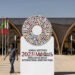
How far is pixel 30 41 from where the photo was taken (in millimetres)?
11430

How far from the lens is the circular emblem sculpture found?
1143 centimetres

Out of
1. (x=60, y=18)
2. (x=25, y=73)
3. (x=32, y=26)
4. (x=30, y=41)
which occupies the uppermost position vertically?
(x=60, y=18)

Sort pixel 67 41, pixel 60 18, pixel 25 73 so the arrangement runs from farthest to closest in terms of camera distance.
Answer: pixel 60 18, pixel 67 41, pixel 25 73

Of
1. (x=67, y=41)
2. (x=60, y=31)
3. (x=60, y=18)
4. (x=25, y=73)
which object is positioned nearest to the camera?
(x=25, y=73)

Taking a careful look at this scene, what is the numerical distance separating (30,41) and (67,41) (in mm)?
30526

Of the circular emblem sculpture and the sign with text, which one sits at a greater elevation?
the circular emblem sculpture

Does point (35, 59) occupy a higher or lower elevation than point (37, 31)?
lower

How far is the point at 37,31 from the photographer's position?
11.5 metres

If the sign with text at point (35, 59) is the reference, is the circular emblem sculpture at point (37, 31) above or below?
above

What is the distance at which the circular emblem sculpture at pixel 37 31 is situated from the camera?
11430 millimetres

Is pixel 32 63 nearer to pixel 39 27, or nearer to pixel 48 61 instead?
pixel 48 61

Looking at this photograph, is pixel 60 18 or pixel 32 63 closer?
pixel 32 63

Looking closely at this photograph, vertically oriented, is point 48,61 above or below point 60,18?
below

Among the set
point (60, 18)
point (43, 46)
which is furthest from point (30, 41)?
point (60, 18)
